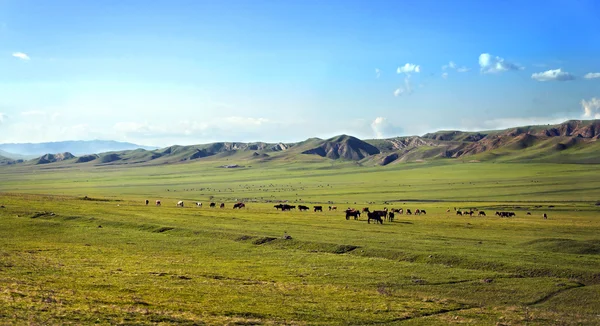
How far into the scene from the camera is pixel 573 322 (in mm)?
23516

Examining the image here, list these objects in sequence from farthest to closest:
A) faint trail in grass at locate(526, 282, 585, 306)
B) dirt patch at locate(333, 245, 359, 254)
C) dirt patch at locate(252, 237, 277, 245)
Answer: dirt patch at locate(252, 237, 277, 245), dirt patch at locate(333, 245, 359, 254), faint trail in grass at locate(526, 282, 585, 306)

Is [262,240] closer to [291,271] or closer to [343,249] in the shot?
[343,249]

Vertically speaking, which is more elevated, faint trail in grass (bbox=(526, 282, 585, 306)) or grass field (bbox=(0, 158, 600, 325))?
grass field (bbox=(0, 158, 600, 325))

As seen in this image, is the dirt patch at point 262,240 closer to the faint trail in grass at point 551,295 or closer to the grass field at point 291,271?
the grass field at point 291,271

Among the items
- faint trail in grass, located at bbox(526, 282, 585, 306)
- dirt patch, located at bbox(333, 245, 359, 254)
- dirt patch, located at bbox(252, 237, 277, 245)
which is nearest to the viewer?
faint trail in grass, located at bbox(526, 282, 585, 306)

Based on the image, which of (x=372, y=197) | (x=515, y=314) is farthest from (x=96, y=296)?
(x=372, y=197)

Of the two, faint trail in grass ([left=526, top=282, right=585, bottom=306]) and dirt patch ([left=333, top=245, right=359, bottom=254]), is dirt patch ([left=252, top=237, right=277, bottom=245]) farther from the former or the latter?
faint trail in grass ([left=526, top=282, right=585, bottom=306])

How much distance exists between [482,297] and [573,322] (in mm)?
5212

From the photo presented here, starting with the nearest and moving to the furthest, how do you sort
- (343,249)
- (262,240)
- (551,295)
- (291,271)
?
(551,295) → (291,271) → (343,249) → (262,240)

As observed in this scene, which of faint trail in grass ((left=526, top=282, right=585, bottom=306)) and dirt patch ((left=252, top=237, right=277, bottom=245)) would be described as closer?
faint trail in grass ((left=526, top=282, right=585, bottom=306))

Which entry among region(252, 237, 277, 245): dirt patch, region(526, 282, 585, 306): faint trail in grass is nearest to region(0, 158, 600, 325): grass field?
region(526, 282, 585, 306): faint trail in grass

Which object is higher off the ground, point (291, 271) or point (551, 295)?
point (291, 271)

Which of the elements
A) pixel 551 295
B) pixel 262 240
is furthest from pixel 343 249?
pixel 551 295

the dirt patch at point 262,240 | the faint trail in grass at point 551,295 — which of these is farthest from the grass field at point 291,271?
the dirt patch at point 262,240
